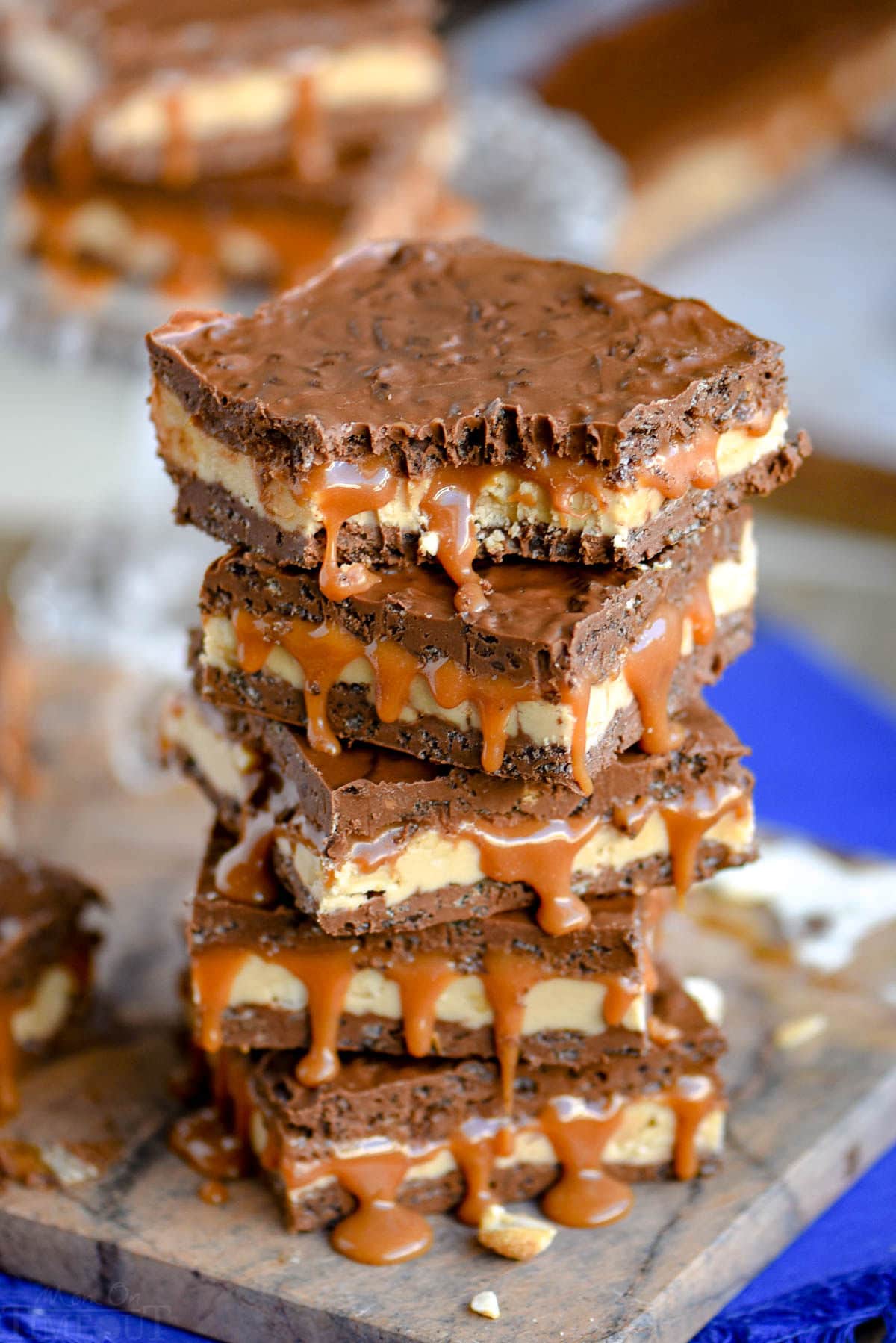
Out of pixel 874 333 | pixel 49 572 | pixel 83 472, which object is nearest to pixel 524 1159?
pixel 49 572

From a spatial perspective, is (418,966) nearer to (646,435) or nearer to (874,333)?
(646,435)

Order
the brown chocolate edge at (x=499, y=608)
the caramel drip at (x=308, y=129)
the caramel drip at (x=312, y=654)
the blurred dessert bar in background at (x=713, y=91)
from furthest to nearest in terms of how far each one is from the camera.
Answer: the blurred dessert bar in background at (x=713, y=91), the caramel drip at (x=308, y=129), the caramel drip at (x=312, y=654), the brown chocolate edge at (x=499, y=608)

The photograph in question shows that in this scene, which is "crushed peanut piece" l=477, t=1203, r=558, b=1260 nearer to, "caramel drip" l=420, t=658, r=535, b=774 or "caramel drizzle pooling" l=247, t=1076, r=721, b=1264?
"caramel drizzle pooling" l=247, t=1076, r=721, b=1264

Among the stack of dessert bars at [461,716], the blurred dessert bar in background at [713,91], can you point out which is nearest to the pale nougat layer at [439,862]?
the stack of dessert bars at [461,716]

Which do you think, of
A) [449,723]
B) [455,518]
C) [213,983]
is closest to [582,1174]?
[213,983]

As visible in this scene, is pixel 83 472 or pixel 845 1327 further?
pixel 83 472

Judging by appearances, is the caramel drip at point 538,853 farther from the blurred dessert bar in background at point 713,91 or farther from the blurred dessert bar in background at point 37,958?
the blurred dessert bar in background at point 713,91
